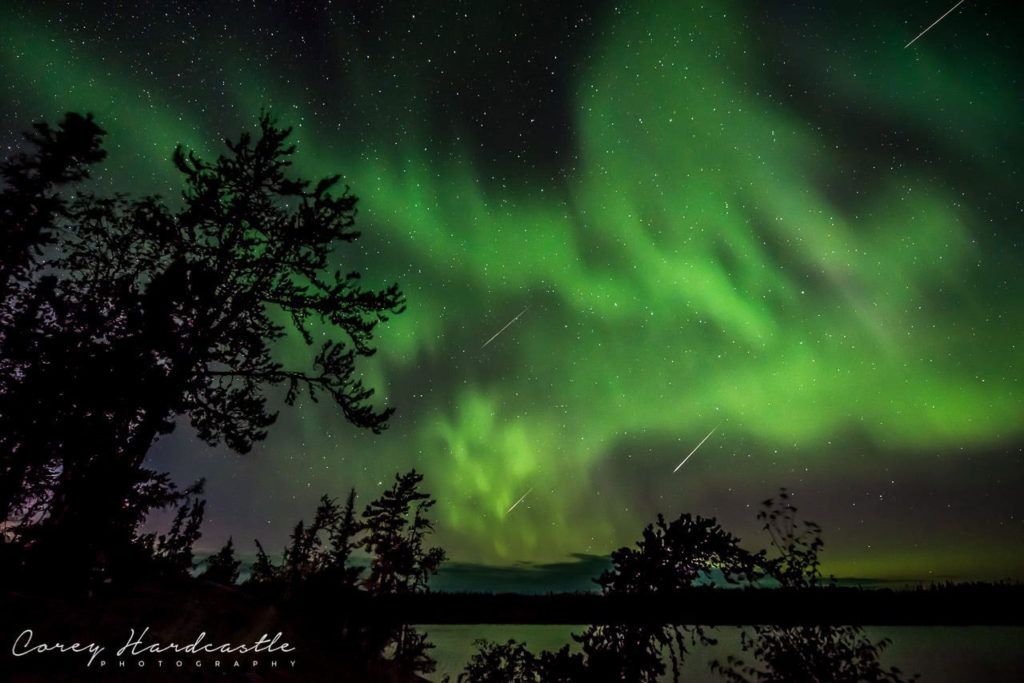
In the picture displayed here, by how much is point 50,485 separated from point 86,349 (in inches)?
172

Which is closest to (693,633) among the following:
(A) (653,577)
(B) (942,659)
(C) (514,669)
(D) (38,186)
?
(A) (653,577)

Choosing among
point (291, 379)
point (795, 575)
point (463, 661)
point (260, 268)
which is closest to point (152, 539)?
point (291, 379)

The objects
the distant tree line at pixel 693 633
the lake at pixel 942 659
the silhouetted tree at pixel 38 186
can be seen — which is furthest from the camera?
the lake at pixel 942 659

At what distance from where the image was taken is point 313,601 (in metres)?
19.1

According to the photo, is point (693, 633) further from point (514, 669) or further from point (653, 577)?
→ point (514, 669)

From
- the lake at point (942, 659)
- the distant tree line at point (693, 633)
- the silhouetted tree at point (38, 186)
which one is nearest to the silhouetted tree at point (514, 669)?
the distant tree line at point (693, 633)

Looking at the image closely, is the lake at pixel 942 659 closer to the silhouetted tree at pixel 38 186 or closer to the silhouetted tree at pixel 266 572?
the silhouetted tree at pixel 266 572

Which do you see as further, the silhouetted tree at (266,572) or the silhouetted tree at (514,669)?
the silhouetted tree at (266,572)

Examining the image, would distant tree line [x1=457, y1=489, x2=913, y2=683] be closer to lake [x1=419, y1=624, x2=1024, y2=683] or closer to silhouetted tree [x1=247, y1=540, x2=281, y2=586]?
silhouetted tree [x1=247, y1=540, x2=281, y2=586]

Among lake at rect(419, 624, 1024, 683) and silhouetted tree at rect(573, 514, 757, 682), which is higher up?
silhouetted tree at rect(573, 514, 757, 682)

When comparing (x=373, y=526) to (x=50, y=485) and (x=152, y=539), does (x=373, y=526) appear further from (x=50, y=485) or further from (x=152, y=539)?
(x=50, y=485)

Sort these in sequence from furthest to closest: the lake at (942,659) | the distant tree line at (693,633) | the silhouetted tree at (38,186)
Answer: the lake at (942,659)
the silhouetted tree at (38,186)
the distant tree line at (693,633)

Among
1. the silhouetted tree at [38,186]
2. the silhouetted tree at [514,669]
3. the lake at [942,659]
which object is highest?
the silhouetted tree at [38,186]

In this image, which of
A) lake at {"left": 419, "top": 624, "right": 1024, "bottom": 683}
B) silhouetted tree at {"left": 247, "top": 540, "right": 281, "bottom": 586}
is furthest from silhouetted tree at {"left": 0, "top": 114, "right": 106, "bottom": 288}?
lake at {"left": 419, "top": 624, "right": 1024, "bottom": 683}
